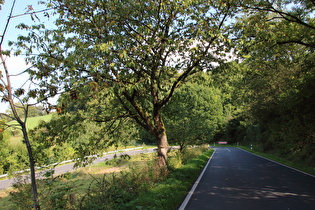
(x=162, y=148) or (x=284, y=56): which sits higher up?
(x=284, y=56)

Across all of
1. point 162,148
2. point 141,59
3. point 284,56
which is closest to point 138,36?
point 141,59

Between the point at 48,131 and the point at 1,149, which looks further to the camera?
the point at 1,149

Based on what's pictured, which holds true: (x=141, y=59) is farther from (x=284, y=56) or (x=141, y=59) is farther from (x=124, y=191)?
(x=284, y=56)

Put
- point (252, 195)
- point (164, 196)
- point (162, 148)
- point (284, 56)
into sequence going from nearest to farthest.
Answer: point (164, 196)
point (252, 195)
point (162, 148)
point (284, 56)

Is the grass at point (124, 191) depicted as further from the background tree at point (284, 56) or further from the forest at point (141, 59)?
the background tree at point (284, 56)

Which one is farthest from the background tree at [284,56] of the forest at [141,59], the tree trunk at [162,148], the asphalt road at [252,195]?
the tree trunk at [162,148]

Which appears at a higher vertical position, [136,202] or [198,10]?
[198,10]

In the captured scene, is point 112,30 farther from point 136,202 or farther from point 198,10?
point 136,202

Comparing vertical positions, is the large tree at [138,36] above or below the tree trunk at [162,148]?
A: above

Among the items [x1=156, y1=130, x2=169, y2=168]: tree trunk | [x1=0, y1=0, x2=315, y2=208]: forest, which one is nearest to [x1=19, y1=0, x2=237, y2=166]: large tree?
[x1=0, y1=0, x2=315, y2=208]: forest

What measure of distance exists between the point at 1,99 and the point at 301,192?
9.35 metres

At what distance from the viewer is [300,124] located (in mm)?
15086

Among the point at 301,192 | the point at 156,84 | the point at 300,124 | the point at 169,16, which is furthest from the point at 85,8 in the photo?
the point at 300,124

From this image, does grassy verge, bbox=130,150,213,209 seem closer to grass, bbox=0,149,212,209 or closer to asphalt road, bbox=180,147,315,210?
grass, bbox=0,149,212,209
